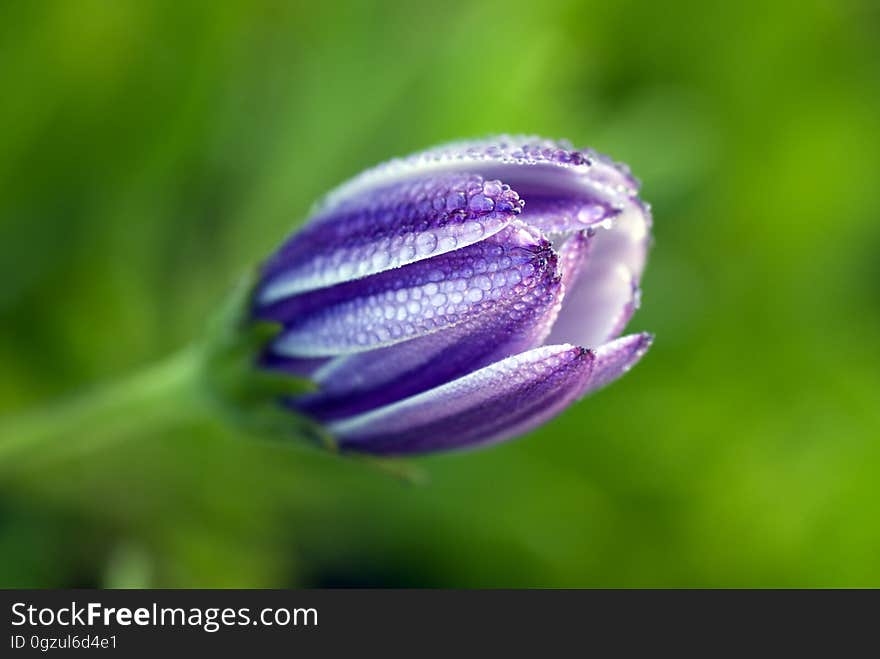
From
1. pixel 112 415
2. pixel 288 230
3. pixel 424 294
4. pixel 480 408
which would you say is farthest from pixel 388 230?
pixel 288 230

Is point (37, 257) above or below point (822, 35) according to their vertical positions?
below

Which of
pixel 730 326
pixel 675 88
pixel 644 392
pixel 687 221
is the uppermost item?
pixel 675 88

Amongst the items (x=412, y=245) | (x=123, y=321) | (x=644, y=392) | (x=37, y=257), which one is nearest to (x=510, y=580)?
(x=644, y=392)

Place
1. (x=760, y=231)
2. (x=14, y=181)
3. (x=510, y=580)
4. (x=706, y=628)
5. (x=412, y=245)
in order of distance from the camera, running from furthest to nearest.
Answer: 1. (x=760, y=231)
2. (x=510, y=580)
3. (x=14, y=181)
4. (x=706, y=628)
5. (x=412, y=245)

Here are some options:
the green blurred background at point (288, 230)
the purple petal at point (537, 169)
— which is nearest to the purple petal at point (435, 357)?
the purple petal at point (537, 169)

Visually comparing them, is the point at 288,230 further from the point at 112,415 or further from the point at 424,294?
the point at 424,294

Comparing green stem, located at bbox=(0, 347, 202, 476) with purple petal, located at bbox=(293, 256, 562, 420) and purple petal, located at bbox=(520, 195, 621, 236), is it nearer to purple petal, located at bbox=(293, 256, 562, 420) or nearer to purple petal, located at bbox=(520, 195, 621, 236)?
purple petal, located at bbox=(293, 256, 562, 420)

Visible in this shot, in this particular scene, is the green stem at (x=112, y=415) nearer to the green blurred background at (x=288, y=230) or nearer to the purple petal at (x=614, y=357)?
the green blurred background at (x=288, y=230)

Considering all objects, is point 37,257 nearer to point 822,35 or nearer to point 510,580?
point 510,580
